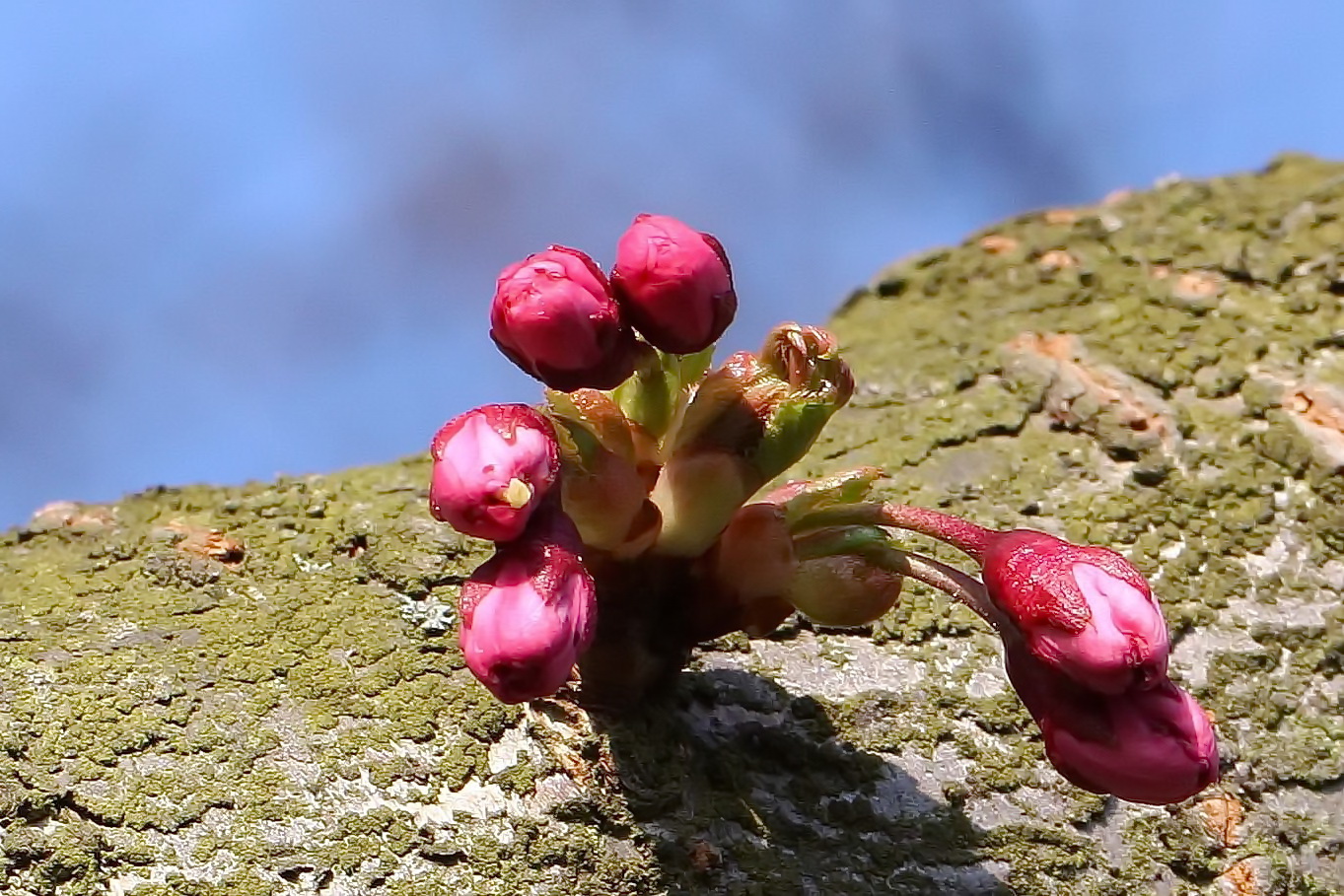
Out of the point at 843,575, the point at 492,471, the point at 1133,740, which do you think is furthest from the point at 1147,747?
the point at 492,471

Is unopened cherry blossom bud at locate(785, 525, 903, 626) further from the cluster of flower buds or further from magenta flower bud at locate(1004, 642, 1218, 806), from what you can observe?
magenta flower bud at locate(1004, 642, 1218, 806)

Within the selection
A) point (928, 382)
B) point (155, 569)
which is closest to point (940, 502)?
point (928, 382)

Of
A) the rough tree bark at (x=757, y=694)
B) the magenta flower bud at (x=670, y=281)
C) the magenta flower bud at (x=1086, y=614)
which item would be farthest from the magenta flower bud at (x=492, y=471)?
the magenta flower bud at (x=1086, y=614)

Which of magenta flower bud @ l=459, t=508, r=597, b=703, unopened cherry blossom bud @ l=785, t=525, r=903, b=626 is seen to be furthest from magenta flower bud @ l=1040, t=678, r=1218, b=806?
magenta flower bud @ l=459, t=508, r=597, b=703

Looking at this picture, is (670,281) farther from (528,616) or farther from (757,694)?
(757,694)

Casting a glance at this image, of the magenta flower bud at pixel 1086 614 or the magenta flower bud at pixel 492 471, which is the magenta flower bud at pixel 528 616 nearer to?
the magenta flower bud at pixel 492 471
